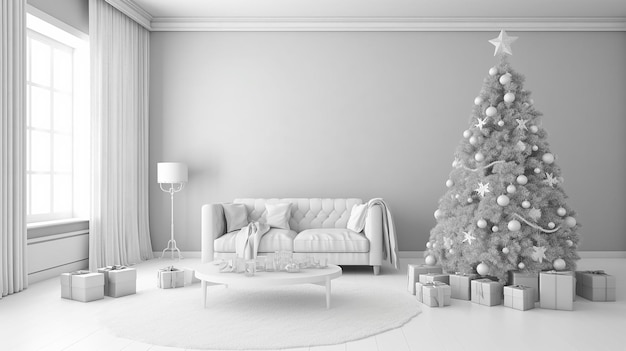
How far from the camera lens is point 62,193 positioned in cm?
572

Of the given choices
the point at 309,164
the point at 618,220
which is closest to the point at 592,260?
the point at 618,220

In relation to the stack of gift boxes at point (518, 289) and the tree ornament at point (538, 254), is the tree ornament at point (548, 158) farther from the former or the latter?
the stack of gift boxes at point (518, 289)

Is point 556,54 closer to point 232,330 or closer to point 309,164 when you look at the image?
point 309,164

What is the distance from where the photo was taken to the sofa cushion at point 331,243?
5.41 metres

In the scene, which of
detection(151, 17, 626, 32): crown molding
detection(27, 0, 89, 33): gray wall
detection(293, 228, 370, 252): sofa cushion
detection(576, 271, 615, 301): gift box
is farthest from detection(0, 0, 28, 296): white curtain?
detection(576, 271, 615, 301): gift box

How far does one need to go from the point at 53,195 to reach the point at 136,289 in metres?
1.91

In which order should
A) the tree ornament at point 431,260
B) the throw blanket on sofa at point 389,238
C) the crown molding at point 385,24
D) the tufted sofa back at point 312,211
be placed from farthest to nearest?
the crown molding at point 385,24 → the tufted sofa back at point 312,211 → the throw blanket on sofa at point 389,238 → the tree ornament at point 431,260

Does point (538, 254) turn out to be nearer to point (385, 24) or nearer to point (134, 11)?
point (385, 24)

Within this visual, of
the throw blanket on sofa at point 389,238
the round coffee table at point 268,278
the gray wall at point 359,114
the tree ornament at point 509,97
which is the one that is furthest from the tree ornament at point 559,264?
the gray wall at point 359,114

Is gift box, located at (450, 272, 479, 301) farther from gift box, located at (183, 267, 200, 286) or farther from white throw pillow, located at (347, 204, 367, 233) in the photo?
gift box, located at (183, 267, 200, 286)

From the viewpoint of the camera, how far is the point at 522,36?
6.67 metres

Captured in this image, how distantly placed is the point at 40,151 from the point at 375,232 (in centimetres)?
378

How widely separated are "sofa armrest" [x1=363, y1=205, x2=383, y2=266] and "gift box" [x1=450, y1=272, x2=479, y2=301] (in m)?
1.24

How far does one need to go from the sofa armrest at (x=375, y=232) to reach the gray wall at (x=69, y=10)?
12.7 ft
